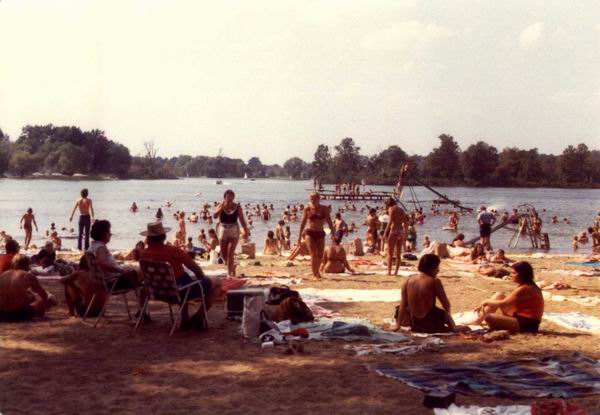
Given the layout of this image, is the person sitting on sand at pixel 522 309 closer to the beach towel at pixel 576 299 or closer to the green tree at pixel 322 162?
the beach towel at pixel 576 299

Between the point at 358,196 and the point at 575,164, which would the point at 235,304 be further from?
the point at 575,164

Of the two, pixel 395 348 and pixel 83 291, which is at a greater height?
pixel 83 291

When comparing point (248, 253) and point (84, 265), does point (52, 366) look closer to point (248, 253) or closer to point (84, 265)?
point (84, 265)

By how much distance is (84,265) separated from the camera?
303 inches

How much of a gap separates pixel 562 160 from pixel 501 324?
125089 millimetres

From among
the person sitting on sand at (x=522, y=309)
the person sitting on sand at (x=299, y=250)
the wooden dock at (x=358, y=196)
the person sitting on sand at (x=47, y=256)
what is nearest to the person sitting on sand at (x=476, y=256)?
the person sitting on sand at (x=299, y=250)

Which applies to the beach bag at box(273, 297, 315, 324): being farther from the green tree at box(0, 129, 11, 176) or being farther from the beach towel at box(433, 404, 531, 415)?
the green tree at box(0, 129, 11, 176)

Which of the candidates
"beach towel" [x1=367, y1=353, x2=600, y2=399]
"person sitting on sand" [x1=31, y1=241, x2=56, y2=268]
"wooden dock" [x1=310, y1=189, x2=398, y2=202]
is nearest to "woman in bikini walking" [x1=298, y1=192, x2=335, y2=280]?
"person sitting on sand" [x1=31, y1=241, x2=56, y2=268]

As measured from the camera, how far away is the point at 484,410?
14.9 feet

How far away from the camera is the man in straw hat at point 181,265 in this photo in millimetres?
6957

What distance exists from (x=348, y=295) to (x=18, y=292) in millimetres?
4397

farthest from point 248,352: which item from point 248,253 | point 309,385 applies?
point 248,253

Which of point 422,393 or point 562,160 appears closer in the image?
point 422,393

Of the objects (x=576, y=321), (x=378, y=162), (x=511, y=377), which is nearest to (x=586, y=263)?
(x=576, y=321)
